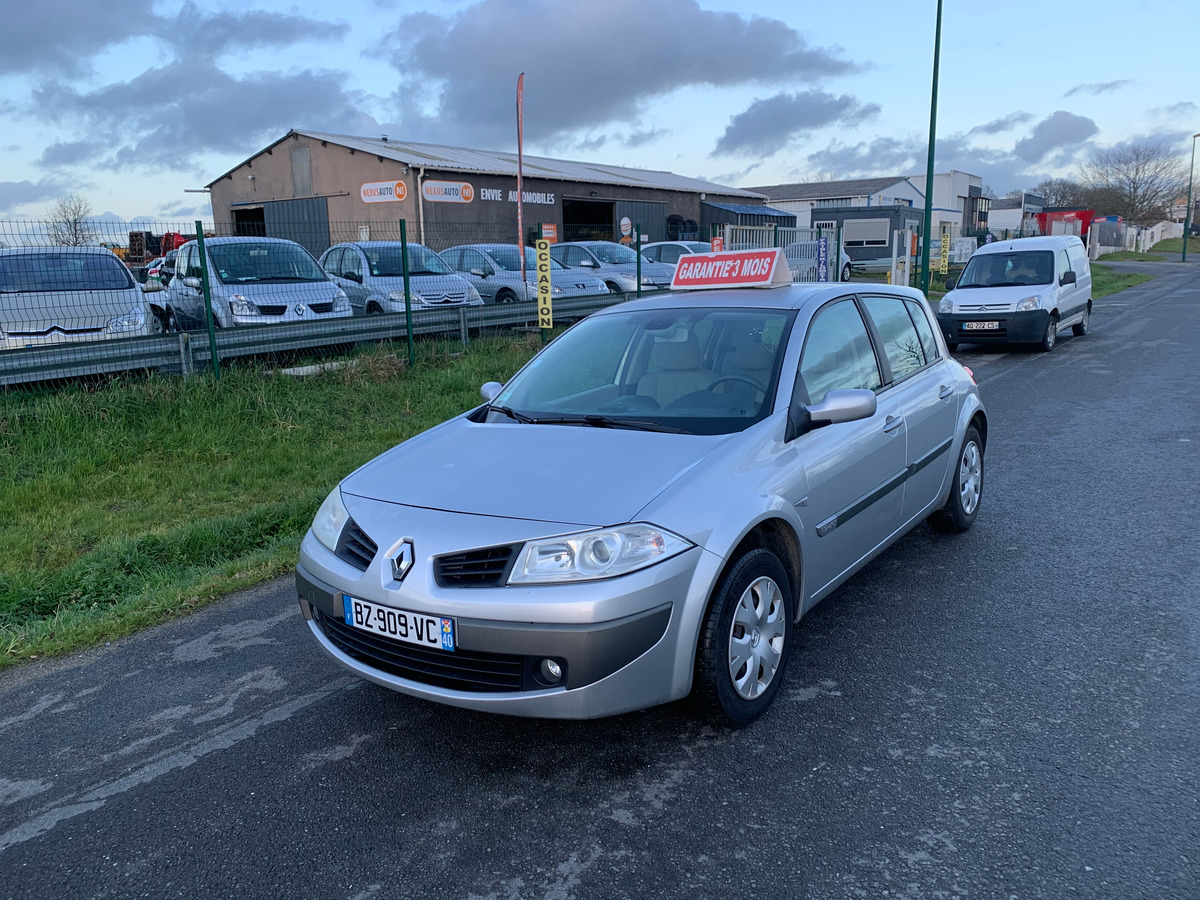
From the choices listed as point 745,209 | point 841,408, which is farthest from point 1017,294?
point 745,209

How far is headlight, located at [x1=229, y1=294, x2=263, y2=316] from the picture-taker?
10.2 meters

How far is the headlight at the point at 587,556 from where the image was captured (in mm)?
2826

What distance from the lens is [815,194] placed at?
2579 inches

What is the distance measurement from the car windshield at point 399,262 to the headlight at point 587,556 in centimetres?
1069

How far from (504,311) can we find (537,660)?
10.5m

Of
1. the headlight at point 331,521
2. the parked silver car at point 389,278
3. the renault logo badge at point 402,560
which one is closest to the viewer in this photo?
the renault logo badge at point 402,560

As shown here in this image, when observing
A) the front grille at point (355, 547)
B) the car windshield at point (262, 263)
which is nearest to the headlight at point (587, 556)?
the front grille at point (355, 547)

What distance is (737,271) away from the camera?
472cm

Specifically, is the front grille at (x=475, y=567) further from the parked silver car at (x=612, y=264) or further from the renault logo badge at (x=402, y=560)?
the parked silver car at (x=612, y=264)

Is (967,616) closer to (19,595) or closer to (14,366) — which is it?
(19,595)

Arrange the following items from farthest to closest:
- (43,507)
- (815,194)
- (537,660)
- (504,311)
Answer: (815,194) → (504,311) → (43,507) → (537,660)

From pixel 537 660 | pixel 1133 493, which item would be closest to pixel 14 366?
pixel 537 660

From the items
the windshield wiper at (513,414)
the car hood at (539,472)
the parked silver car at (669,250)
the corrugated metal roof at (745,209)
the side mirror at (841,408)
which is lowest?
the car hood at (539,472)

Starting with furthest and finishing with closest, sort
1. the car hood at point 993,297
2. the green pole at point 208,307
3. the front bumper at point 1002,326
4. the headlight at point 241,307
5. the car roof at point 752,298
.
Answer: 1. the car hood at point 993,297
2. the front bumper at point 1002,326
3. the headlight at point 241,307
4. the green pole at point 208,307
5. the car roof at point 752,298
